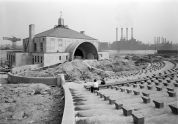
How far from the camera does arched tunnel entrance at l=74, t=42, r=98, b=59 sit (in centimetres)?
3939

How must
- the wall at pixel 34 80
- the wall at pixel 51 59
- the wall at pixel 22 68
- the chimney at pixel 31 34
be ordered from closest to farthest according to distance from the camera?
the wall at pixel 34 80 → the wall at pixel 22 68 → the wall at pixel 51 59 → the chimney at pixel 31 34

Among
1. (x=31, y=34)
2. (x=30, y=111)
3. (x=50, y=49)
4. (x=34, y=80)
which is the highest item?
(x=31, y=34)

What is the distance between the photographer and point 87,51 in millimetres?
41750

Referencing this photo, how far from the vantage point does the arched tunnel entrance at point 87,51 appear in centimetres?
3939

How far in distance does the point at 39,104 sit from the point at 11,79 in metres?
14.4

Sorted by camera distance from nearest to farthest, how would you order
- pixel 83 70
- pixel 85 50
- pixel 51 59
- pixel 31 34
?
1. pixel 83 70
2. pixel 51 59
3. pixel 31 34
4. pixel 85 50

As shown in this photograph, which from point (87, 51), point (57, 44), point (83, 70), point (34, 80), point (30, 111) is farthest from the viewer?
point (87, 51)

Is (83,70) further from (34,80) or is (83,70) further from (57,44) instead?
(57,44)

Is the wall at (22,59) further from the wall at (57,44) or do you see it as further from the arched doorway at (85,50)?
the arched doorway at (85,50)

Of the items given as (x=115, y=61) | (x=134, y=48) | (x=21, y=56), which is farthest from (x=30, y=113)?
(x=134, y=48)

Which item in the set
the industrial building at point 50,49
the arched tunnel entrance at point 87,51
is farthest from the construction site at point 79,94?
the arched tunnel entrance at point 87,51

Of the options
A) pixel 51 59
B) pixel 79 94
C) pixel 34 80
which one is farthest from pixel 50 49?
pixel 79 94

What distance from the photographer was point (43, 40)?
113 feet

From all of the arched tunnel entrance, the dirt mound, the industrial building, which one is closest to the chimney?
the industrial building
